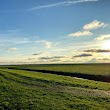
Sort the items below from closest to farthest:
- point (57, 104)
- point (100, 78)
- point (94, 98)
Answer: point (57, 104) < point (94, 98) < point (100, 78)

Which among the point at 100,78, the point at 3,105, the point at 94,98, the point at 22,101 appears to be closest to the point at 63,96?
the point at 94,98

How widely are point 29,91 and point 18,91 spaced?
1.31 meters

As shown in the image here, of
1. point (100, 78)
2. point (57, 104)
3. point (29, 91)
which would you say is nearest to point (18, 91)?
point (29, 91)

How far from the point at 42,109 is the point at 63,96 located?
21.9ft

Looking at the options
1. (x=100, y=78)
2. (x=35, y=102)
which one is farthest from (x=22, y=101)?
(x=100, y=78)

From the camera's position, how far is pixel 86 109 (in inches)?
963

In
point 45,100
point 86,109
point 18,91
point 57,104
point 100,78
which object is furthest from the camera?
point 100,78

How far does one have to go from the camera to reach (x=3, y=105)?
25906 mm

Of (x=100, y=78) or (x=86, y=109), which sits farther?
(x=100, y=78)

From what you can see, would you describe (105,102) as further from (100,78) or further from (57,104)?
(100,78)

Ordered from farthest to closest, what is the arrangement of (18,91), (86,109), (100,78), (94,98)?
1. (100,78)
2. (18,91)
3. (94,98)
4. (86,109)

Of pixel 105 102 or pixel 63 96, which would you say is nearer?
pixel 105 102

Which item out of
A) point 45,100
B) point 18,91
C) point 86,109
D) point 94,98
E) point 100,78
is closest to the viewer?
point 86,109

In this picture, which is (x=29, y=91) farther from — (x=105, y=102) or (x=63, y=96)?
(x=105, y=102)
